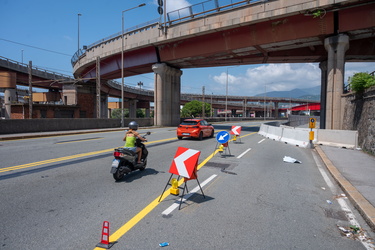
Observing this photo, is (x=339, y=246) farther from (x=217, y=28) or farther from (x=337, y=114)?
(x=217, y=28)

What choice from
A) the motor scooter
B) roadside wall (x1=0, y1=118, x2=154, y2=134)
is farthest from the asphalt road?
roadside wall (x1=0, y1=118, x2=154, y2=134)

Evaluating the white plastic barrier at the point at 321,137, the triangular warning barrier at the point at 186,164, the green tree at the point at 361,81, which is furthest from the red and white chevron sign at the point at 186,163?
the green tree at the point at 361,81

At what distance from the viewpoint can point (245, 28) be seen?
2412cm

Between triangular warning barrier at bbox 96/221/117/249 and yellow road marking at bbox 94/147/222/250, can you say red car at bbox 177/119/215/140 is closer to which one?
yellow road marking at bbox 94/147/222/250

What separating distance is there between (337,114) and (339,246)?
1958 centimetres

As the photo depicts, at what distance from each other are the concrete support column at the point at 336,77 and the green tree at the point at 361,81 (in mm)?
5258

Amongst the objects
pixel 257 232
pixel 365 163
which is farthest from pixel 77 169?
pixel 365 163

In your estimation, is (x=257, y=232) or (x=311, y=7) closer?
(x=257, y=232)

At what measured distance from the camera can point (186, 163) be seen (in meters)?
5.18

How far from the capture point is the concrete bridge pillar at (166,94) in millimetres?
34350

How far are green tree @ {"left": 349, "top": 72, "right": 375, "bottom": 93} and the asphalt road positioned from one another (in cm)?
982

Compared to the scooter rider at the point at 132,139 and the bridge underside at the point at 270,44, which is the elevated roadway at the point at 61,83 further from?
the scooter rider at the point at 132,139

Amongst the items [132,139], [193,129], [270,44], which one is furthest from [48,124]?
[270,44]

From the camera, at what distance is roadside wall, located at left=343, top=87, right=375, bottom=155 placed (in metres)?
11.6
